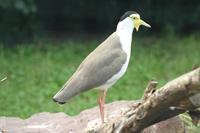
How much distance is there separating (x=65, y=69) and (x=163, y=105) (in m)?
6.51

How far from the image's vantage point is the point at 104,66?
24.2 ft

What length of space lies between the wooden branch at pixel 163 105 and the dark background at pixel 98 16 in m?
8.35

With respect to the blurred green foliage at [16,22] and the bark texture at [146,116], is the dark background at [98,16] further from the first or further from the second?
the bark texture at [146,116]

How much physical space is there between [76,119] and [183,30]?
8083 mm

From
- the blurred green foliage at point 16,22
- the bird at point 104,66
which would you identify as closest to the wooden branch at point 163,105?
the bird at point 104,66

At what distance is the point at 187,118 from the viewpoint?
7793 millimetres

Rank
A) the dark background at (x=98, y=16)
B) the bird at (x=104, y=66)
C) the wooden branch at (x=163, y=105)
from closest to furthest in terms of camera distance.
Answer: the wooden branch at (x=163, y=105) → the bird at (x=104, y=66) → the dark background at (x=98, y=16)

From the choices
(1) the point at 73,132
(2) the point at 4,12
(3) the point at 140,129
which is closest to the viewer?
(3) the point at 140,129

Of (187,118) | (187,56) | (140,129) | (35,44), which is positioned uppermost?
(35,44)

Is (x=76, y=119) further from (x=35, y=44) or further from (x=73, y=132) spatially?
(x=35, y=44)

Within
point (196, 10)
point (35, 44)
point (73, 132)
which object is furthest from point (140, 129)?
point (196, 10)

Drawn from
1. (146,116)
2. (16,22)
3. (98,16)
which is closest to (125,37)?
(146,116)

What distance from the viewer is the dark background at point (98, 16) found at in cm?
1517

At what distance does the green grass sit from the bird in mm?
2705
